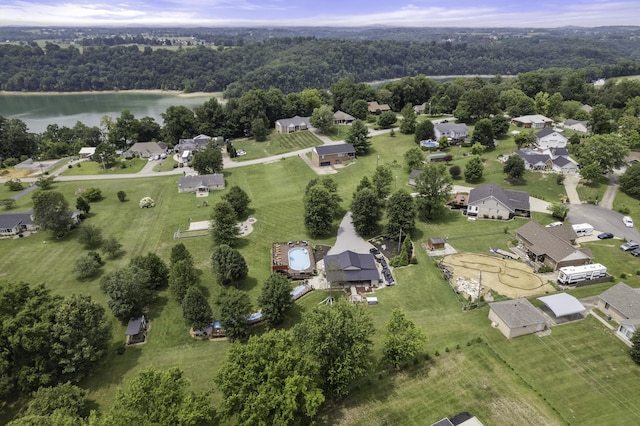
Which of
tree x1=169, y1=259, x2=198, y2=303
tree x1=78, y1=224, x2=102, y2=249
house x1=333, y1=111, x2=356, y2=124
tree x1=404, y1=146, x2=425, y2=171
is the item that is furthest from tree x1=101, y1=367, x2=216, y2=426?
house x1=333, y1=111, x2=356, y2=124

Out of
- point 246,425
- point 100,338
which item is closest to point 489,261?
point 246,425

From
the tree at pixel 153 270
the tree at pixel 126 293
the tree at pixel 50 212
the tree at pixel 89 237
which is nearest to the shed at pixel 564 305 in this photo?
the tree at pixel 126 293

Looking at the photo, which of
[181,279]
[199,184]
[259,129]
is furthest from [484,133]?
[181,279]

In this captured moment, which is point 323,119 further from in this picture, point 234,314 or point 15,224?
point 234,314

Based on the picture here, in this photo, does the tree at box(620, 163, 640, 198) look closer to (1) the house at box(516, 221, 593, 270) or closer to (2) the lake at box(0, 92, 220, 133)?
(1) the house at box(516, 221, 593, 270)

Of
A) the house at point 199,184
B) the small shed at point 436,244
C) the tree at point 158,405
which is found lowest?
the house at point 199,184

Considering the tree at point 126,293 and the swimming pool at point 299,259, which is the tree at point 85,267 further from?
the swimming pool at point 299,259
